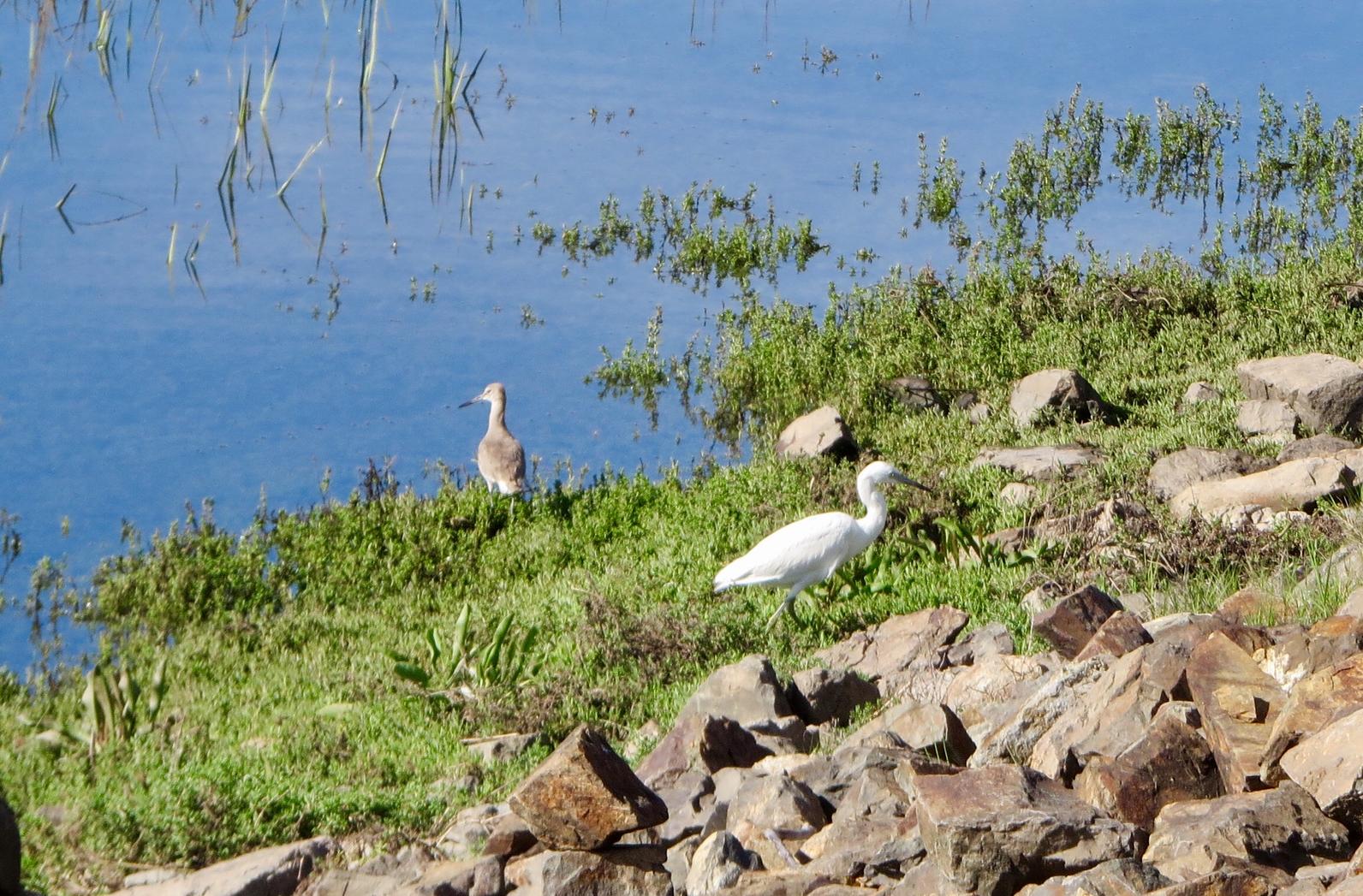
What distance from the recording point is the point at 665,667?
8297mm

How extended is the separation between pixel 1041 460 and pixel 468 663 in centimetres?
498

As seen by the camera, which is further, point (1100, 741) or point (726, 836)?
point (1100, 741)

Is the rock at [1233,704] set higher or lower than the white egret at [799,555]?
higher

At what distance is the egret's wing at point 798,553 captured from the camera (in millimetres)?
8750

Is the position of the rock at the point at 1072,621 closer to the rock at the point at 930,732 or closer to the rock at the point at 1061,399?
the rock at the point at 930,732

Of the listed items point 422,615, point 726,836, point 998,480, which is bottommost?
point 422,615

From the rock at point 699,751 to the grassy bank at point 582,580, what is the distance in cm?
81

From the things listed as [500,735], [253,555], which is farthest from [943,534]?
[253,555]

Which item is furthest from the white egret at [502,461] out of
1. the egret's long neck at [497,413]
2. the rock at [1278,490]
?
the rock at [1278,490]

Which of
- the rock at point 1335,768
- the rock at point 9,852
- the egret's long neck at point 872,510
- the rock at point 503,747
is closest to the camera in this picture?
the rock at point 1335,768

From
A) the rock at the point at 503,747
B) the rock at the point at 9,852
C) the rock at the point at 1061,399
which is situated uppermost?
the rock at the point at 9,852

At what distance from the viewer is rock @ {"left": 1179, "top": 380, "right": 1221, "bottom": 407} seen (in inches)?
503

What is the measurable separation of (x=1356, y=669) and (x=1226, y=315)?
11.4 meters

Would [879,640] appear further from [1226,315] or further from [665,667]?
[1226,315]
